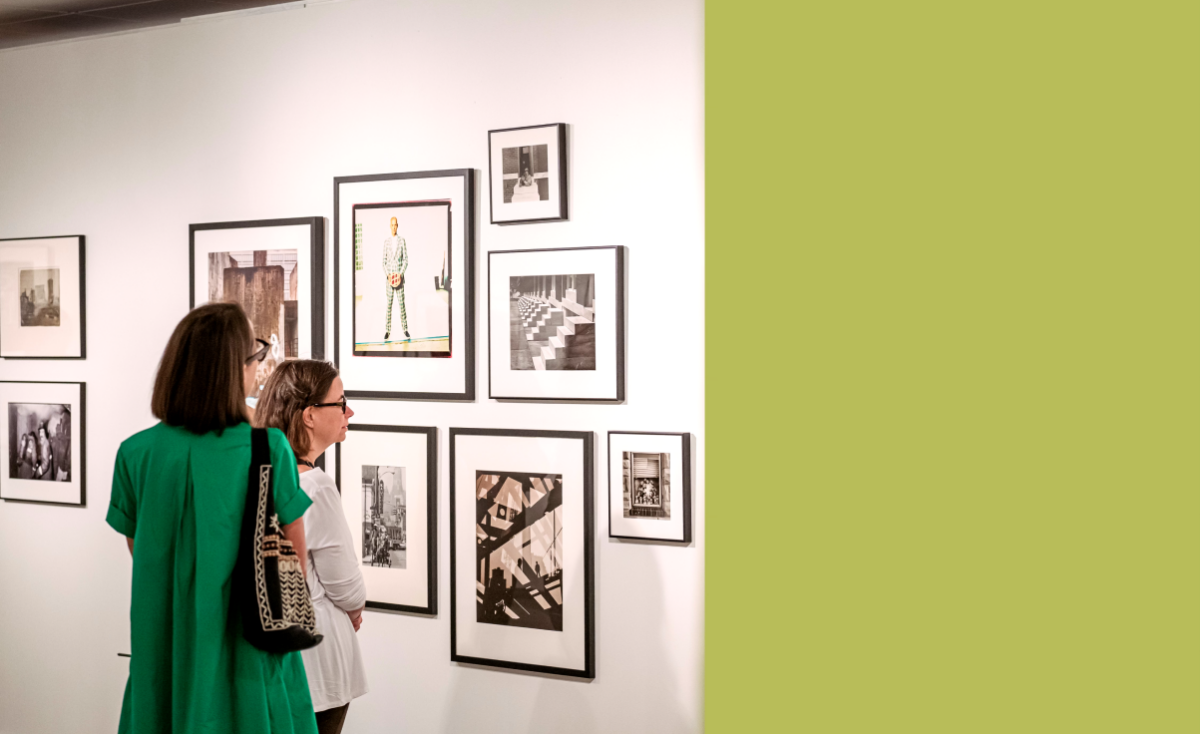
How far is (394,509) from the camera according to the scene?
2564 millimetres

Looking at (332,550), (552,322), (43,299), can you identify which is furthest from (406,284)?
(43,299)

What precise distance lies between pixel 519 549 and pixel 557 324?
2.05ft

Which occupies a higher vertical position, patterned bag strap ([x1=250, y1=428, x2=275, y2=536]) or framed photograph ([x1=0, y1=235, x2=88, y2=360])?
framed photograph ([x1=0, y1=235, x2=88, y2=360])

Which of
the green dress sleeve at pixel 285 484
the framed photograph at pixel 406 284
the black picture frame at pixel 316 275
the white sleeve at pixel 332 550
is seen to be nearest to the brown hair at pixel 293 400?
the white sleeve at pixel 332 550

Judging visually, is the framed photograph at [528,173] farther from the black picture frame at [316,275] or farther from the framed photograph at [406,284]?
the black picture frame at [316,275]

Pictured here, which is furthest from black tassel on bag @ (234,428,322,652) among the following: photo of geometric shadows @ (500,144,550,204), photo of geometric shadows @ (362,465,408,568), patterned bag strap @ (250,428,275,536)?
photo of geometric shadows @ (500,144,550,204)

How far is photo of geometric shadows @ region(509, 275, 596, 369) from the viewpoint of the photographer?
2309 millimetres

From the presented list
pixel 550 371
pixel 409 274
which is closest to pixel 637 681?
pixel 550 371

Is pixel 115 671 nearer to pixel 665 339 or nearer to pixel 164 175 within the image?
pixel 164 175

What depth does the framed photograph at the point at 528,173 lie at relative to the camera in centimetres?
233

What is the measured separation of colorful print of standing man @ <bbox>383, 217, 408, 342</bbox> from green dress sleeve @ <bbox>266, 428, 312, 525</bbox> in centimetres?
94

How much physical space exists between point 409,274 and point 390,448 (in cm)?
51

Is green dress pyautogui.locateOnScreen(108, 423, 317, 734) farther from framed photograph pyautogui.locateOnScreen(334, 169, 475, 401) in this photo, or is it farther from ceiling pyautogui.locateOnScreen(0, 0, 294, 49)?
ceiling pyautogui.locateOnScreen(0, 0, 294, 49)

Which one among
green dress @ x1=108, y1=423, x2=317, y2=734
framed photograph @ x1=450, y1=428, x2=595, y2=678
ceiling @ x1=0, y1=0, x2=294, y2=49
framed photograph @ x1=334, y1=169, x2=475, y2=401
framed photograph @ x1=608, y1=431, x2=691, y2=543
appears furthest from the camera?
ceiling @ x1=0, y1=0, x2=294, y2=49
